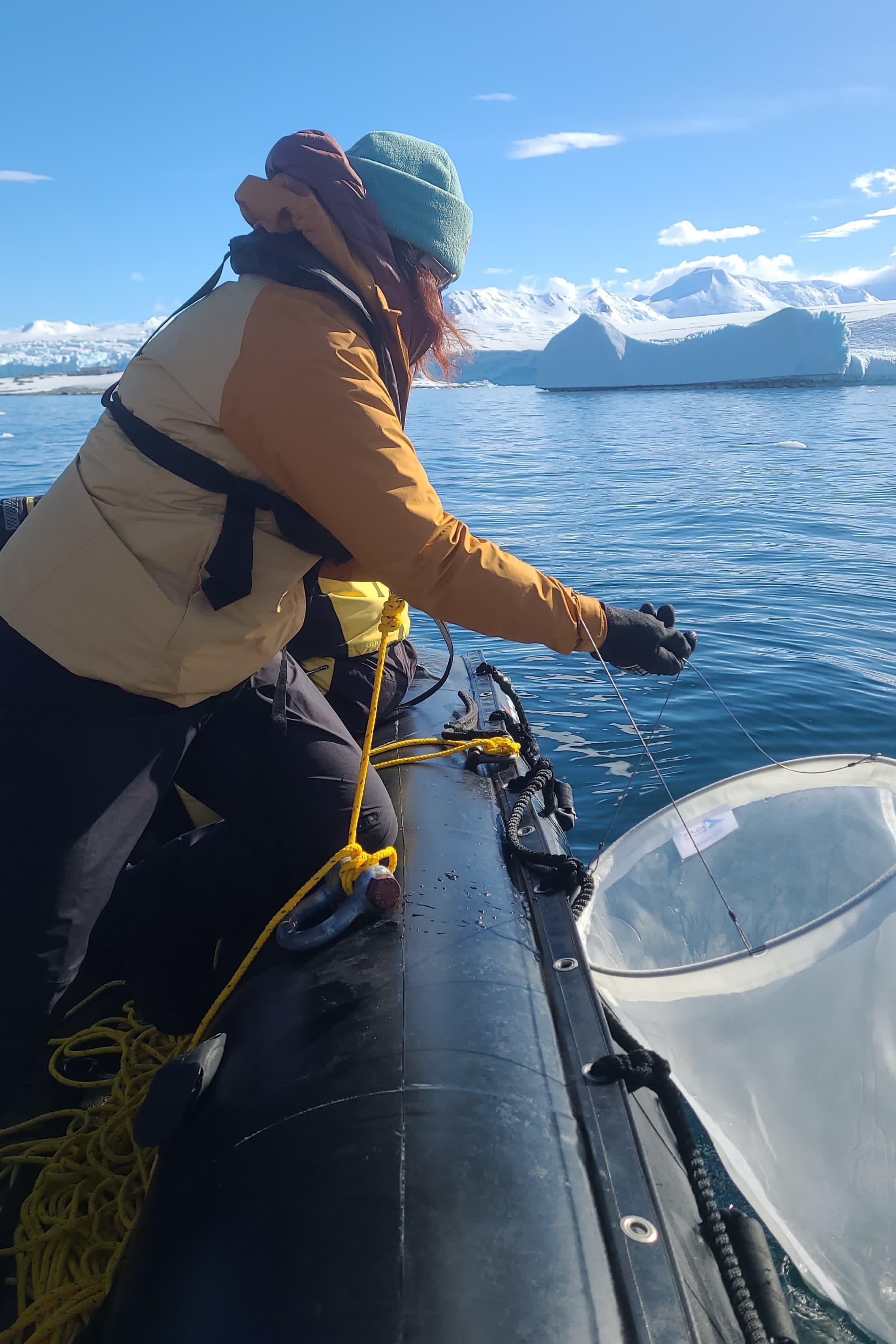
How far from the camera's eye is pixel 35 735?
1539 mm

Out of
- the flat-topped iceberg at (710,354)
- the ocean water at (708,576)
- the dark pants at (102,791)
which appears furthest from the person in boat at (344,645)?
the flat-topped iceberg at (710,354)

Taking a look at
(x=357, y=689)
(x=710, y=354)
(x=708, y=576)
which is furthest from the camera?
(x=710, y=354)

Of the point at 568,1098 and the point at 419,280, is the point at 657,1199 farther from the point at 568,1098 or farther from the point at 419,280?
the point at 419,280

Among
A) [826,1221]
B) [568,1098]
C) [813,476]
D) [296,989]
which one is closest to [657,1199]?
[568,1098]

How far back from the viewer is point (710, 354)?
43156 millimetres

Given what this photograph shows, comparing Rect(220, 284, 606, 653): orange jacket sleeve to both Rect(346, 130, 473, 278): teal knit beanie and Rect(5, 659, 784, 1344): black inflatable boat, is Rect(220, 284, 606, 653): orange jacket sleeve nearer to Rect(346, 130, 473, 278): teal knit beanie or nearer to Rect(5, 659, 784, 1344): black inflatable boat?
Rect(346, 130, 473, 278): teal knit beanie

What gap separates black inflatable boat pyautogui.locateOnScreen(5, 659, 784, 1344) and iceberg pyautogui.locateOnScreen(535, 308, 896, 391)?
144 feet

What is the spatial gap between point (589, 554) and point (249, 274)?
781 cm

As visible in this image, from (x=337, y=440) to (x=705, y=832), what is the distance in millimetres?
2262

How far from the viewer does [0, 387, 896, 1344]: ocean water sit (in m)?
4.67

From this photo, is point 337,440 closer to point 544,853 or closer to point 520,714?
point 544,853

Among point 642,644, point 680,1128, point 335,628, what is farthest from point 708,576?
point 680,1128

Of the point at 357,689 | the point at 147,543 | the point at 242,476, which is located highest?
the point at 242,476

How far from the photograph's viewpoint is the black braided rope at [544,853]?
1.95 meters
